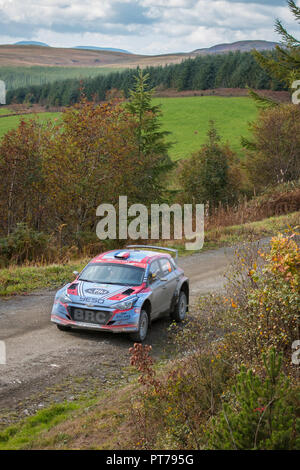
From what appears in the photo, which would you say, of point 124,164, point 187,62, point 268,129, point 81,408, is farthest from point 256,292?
point 187,62

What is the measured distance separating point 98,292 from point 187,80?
122 metres

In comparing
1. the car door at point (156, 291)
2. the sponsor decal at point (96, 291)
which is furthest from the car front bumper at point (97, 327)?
the car door at point (156, 291)

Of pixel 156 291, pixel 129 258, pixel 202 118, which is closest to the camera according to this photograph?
pixel 156 291

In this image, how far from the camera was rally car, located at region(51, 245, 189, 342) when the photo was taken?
1156 centimetres

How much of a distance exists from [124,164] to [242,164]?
23025 millimetres

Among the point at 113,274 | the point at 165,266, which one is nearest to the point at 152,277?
the point at 113,274

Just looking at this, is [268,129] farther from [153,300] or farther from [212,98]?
[212,98]

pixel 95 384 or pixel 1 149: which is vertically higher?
pixel 1 149

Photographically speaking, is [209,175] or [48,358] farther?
[209,175]

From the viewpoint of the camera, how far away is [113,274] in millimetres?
12664

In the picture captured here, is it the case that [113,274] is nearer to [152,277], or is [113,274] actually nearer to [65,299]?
[152,277]

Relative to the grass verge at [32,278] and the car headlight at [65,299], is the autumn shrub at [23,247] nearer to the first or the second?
the grass verge at [32,278]

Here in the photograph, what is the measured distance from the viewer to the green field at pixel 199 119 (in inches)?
3076

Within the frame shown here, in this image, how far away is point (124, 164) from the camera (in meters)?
26.2
